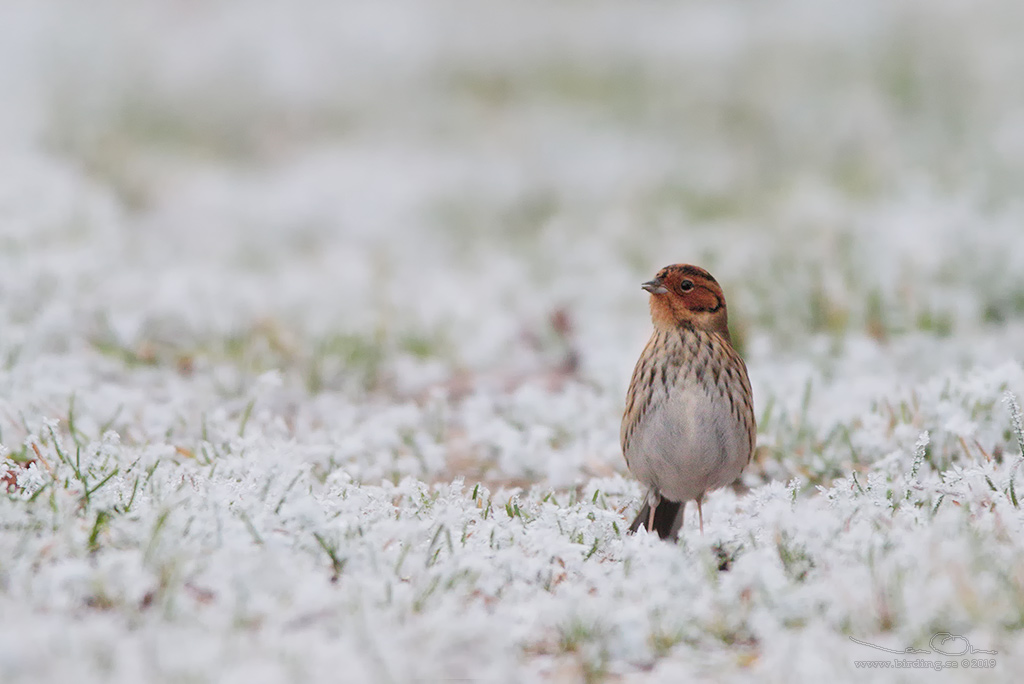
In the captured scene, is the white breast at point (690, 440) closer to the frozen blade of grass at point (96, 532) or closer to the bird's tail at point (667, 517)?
the bird's tail at point (667, 517)

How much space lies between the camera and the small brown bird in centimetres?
371

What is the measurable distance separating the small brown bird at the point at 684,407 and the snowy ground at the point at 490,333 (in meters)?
0.19

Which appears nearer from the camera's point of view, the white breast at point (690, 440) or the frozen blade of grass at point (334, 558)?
the frozen blade of grass at point (334, 558)

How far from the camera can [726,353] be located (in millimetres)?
3918

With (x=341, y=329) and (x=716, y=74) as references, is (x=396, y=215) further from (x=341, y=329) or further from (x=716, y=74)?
(x=716, y=74)

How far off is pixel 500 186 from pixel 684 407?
754 cm

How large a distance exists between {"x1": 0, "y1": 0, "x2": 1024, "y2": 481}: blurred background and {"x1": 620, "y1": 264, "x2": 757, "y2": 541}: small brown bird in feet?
5.07

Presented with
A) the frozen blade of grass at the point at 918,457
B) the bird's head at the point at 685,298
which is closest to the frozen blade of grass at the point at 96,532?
the bird's head at the point at 685,298

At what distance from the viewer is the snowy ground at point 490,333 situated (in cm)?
272

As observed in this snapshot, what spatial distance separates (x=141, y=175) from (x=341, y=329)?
4621 mm
